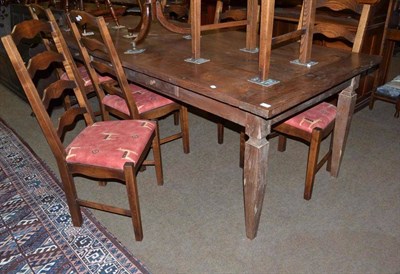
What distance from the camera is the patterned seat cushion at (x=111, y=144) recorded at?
1.72 metres

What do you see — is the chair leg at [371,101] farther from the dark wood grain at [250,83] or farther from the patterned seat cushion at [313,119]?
the patterned seat cushion at [313,119]

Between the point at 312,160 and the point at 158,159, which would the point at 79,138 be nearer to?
the point at 158,159

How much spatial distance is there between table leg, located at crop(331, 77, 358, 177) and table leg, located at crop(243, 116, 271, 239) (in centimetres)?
74

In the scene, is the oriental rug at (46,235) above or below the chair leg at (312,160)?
below

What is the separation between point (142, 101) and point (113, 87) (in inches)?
8.0

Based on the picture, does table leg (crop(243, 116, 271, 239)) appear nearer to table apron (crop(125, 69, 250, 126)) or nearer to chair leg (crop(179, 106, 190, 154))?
table apron (crop(125, 69, 250, 126))

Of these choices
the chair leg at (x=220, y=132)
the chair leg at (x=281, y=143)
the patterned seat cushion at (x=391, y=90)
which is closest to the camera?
the chair leg at (x=281, y=143)

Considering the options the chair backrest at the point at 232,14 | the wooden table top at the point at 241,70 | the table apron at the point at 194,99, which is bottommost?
the table apron at the point at 194,99

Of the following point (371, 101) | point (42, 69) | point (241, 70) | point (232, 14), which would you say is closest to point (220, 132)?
point (232, 14)

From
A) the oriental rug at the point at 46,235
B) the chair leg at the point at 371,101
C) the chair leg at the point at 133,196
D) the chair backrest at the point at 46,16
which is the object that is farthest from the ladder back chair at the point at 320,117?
the chair leg at the point at 371,101

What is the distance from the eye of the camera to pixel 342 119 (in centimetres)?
211

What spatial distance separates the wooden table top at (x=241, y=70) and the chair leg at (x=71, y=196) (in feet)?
2.22

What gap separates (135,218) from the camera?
1814 millimetres

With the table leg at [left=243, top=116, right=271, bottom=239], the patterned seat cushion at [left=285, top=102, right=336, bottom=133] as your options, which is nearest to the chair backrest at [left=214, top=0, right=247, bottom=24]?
the patterned seat cushion at [left=285, top=102, right=336, bottom=133]
